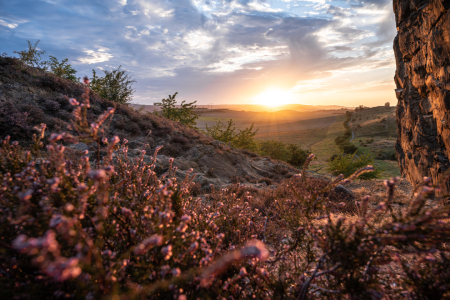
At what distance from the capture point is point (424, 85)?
695cm

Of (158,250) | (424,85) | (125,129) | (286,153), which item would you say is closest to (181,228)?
(158,250)

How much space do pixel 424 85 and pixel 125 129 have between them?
13692 mm

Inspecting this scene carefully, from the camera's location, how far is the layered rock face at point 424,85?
560cm

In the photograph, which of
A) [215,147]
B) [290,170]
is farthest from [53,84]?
[290,170]

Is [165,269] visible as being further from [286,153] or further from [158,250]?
[286,153]

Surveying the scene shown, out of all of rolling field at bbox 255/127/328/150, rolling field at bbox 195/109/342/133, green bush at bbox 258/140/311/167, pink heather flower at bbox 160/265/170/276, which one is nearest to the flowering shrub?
pink heather flower at bbox 160/265/170/276

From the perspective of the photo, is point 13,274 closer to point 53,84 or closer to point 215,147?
point 215,147

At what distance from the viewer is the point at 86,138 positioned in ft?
5.75

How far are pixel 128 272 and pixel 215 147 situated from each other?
1213 centimetres

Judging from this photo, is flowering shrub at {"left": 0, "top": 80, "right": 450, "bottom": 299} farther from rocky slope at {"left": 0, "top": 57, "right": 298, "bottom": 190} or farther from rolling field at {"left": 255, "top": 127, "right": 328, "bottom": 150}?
rolling field at {"left": 255, "top": 127, "right": 328, "bottom": 150}

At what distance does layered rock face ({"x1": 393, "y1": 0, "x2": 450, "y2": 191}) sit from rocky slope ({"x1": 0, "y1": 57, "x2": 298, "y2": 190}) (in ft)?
20.0

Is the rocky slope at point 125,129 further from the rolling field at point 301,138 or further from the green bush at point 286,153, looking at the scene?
the rolling field at point 301,138

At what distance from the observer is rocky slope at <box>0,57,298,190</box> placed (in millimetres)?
8750

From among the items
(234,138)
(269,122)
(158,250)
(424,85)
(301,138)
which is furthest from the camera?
(269,122)
